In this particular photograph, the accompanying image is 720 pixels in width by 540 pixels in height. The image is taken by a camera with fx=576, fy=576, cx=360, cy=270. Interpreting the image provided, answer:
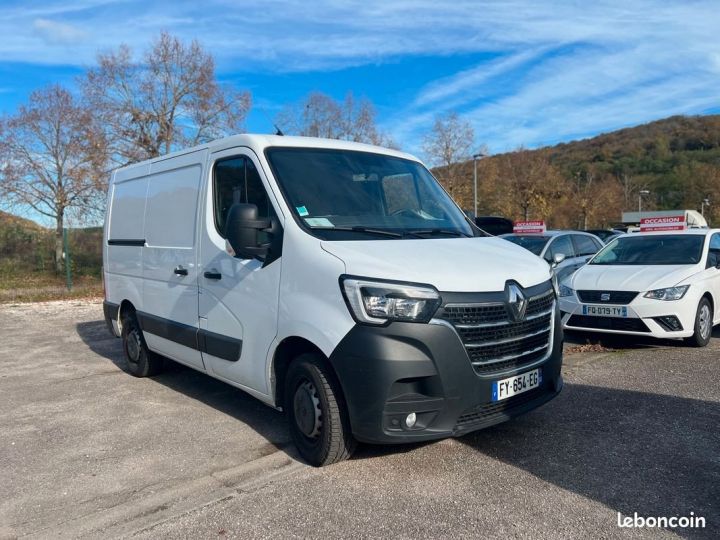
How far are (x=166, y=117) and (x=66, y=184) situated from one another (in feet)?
15.4

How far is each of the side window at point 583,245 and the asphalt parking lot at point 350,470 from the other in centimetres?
666

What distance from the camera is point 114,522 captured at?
130 inches

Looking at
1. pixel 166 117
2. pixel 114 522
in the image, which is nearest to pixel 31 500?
pixel 114 522

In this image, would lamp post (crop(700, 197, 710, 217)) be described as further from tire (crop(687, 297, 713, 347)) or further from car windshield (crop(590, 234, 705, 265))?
tire (crop(687, 297, 713, 347))

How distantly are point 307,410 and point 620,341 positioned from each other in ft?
19.2

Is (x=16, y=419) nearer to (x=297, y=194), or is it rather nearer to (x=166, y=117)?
(x=297, y=194)

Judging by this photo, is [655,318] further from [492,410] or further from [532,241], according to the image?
[532,241]

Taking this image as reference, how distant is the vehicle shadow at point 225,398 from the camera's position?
183 inches

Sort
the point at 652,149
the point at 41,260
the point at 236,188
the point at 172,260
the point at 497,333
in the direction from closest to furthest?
the point at 497,333
the point at 236,188
the point at 172,260
the point at 41,260
the point at 652,149

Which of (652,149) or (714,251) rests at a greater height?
(652,149)

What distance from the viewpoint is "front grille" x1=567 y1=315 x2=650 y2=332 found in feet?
23.5

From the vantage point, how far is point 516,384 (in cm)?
383

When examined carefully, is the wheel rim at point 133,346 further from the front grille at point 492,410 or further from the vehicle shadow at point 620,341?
the vehicle shadow at point 620,341

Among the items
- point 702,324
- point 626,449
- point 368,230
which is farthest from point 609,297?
point 368,230
